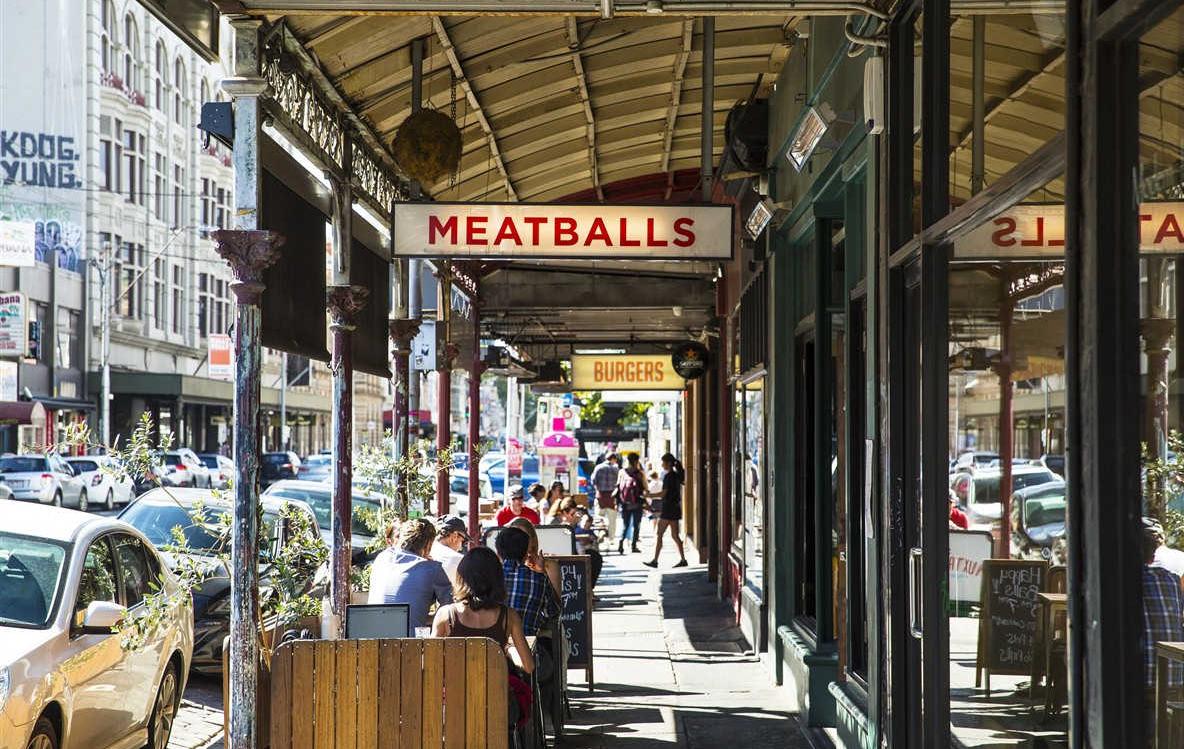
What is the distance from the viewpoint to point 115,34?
5538cm

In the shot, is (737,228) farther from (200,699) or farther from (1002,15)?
(1002,15)

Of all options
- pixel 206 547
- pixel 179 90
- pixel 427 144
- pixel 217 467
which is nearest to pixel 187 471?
pixel 217 467

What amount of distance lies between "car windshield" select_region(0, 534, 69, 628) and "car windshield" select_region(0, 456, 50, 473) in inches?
1280

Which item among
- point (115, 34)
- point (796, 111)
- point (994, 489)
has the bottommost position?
point (994, 489)

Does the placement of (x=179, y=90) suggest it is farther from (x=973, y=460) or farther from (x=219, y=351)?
(x=973, y=460)

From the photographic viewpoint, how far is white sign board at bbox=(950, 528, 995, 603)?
523cm

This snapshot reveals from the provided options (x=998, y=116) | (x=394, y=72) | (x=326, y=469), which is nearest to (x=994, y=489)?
(x=998, y=116)

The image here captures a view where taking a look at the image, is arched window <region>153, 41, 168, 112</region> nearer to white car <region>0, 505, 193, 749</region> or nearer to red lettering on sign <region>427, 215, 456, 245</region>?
white car <region>0, 505, 193, 749</region>

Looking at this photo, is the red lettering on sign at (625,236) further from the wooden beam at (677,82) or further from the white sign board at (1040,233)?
the white sign board at (1040,233)

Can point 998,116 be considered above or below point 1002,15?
below

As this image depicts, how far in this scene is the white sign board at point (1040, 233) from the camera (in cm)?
330

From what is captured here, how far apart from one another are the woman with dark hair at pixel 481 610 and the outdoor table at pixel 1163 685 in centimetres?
437

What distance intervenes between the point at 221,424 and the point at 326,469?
1986cm

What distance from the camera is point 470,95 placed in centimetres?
1042
